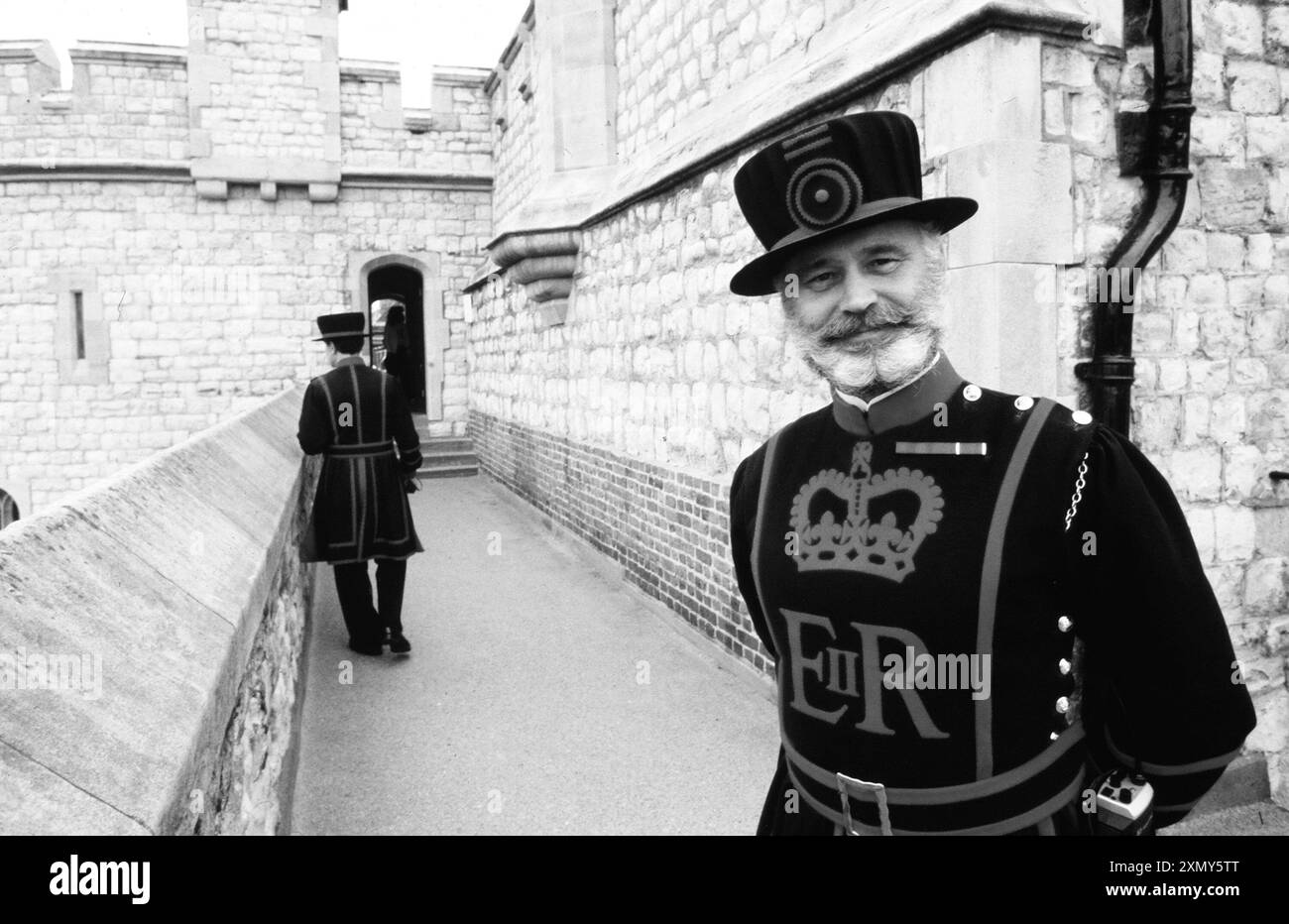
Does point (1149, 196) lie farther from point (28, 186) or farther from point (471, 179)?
point (28, 186)

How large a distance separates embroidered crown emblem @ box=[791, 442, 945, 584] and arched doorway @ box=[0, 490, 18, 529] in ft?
53.9

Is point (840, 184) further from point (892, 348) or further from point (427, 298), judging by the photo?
point (427, 298)

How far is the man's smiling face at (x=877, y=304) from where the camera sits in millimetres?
1656

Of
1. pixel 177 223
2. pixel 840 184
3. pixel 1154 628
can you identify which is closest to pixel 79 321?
pixel 177 223

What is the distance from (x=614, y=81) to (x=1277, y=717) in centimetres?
626

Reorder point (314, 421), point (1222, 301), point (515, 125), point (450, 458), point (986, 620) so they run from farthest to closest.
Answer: point (450, 458)
point (515, 125)
point (314, 421)
point (1222, 301)
point (986, 620)

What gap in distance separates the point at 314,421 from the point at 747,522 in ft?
14.4

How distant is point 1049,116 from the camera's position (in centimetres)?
335

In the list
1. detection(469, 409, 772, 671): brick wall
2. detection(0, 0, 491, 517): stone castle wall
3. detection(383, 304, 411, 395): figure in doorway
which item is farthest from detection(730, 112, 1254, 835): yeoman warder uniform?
detection(383, 304, 411, 395): figure in doorway

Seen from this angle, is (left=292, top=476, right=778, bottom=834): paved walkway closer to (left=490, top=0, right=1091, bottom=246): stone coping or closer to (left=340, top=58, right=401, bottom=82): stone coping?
(left=490, top=0, right=1091, bottom=246): stone coping

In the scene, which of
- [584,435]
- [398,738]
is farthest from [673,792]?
[584,435]

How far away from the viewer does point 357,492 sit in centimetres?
577

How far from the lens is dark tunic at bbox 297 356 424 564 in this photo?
5.73 meters

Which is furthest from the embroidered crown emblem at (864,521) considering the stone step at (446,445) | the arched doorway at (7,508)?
the arched doorway at (7,508)
